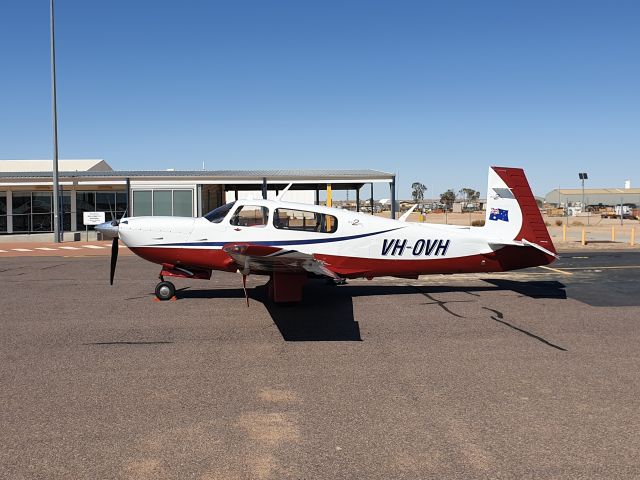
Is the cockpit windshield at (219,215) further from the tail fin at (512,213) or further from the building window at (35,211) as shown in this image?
the building window at (35,211)

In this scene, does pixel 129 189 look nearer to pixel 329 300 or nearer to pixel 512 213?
pixel 329 300

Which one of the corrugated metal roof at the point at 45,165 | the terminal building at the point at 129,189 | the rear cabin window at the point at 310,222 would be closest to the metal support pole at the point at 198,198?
the terminal building at the point at 129,189

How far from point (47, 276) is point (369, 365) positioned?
40.2 ft

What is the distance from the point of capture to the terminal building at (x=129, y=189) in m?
29.8

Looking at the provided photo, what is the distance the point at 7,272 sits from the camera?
1606 cm

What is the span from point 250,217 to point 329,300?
98.3 inches

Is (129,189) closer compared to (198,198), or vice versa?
(129,189)

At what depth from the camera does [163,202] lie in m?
30.6

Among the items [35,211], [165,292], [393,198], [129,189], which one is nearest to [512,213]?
[165,292]

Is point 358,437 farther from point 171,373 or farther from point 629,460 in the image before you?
point 171,373

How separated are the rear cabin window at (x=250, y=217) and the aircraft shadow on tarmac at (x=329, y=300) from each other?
1.69m

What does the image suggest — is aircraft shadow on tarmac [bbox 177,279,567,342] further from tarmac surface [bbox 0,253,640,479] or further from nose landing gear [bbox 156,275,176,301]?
nose landing gear [bbox 156,275,176,301]

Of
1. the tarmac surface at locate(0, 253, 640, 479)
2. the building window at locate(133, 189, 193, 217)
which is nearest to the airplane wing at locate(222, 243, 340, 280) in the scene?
the tarmac surface at locate(0, 253, 640, 479)

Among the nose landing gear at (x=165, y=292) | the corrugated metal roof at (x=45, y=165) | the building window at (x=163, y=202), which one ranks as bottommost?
the nose landing gear at (x=165, y=292)
